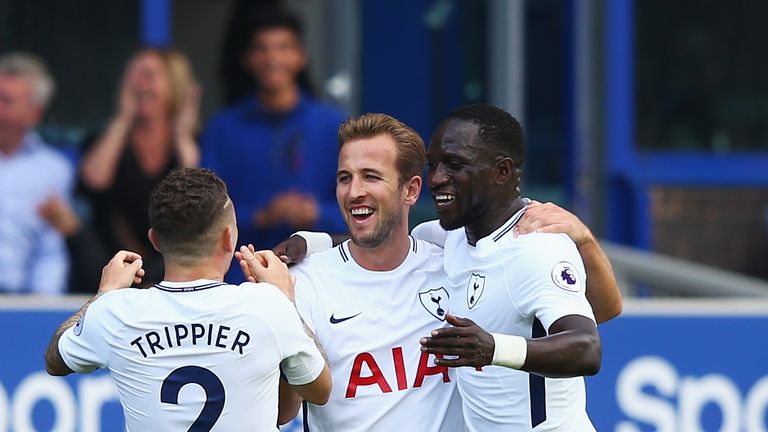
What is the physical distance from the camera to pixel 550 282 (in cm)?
391

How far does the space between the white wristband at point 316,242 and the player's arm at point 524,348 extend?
39.6 inches

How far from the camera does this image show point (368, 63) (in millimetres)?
10688

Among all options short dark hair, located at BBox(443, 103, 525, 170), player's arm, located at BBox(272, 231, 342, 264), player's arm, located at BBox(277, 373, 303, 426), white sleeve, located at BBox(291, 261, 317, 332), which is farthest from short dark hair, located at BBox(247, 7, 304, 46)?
player's arm, located at BBox(277, 373, 303, 426)

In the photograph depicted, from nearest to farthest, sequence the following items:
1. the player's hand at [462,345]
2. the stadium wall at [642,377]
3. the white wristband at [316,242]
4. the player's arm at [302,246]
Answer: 1. the player's hand at [462,345]
2. the player's arm at [302,246]
3. the white wristband at [316,242]
4. the stadium wall at [642,377]

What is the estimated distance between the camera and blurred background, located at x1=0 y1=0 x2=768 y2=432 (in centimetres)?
927

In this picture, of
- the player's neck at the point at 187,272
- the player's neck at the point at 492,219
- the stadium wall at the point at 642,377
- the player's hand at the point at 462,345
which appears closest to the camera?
the player's hand at the point at 462,345

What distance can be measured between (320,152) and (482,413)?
4.21 meters

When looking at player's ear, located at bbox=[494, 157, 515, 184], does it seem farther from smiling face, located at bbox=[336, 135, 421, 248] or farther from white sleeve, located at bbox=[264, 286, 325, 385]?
white sleeve, located at bbox=[264, 286, 325, 385]

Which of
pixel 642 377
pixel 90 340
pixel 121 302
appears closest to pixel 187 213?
pixel 121 302

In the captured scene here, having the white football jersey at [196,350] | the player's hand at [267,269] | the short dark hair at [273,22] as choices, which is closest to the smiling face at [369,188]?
the player's hand at [267,269]

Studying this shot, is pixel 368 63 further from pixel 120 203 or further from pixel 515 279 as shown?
pixel 515 279

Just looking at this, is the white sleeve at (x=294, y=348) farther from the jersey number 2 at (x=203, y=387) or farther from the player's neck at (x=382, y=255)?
the player's neck at (x=382, y=255)

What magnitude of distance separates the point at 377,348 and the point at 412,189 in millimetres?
543

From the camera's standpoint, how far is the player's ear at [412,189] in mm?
4500
